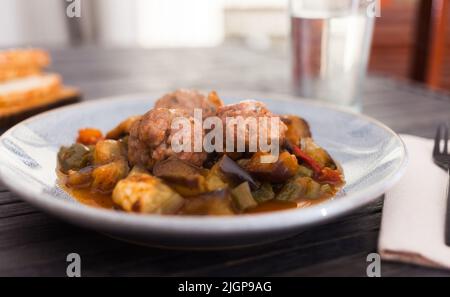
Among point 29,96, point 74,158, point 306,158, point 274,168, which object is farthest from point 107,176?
point 29,96

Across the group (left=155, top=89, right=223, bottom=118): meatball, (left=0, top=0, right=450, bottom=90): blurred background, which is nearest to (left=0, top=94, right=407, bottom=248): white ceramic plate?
(left=155, top=89, right=223, bottom=118): meatball

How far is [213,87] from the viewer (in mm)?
2832

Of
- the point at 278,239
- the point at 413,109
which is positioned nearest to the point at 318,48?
the point at 413,109

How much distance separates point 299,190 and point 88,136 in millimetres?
746

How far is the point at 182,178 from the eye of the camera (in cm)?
119

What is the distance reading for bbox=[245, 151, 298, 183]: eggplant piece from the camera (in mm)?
1290

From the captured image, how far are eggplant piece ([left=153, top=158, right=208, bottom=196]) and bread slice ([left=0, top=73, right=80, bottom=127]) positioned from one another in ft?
3.89

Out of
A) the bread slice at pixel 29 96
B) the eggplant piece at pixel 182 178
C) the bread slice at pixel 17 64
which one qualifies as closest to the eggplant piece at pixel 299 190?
the eggplant piece at pixel 182 178

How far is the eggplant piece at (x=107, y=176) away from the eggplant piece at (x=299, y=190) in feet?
1.37

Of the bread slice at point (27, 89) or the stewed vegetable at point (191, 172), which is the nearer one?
the stewed vegetable at point (191, 172)

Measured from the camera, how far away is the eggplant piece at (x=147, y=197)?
108 cm

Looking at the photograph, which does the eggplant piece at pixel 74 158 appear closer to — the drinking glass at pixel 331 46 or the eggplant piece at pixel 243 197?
the eggplant piece at pixel 243 197

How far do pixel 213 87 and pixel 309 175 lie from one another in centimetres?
152
